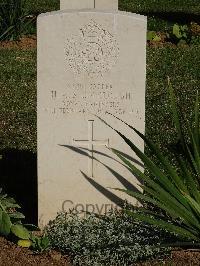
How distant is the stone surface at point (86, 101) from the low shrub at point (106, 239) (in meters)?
0.22

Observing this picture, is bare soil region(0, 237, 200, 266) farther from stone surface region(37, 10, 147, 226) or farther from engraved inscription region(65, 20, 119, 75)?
engraved inscription region(65, 20, 119, 75)

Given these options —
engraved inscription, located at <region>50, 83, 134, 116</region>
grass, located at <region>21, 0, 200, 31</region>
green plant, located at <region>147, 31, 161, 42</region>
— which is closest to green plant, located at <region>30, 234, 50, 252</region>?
engraved inscription, located at <region>50, 83, 134, 116</region>

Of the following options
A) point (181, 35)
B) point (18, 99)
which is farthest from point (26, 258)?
point (181, 35)

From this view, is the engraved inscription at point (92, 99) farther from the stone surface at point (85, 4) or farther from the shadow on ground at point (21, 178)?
the shadow on ground at point (21, 178)

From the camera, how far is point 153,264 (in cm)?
441

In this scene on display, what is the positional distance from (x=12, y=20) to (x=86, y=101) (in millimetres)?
6919

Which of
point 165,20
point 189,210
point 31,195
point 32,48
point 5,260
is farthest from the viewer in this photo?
point 165,20

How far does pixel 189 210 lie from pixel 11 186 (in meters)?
2.27

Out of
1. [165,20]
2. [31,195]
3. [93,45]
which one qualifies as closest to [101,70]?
[93,45]

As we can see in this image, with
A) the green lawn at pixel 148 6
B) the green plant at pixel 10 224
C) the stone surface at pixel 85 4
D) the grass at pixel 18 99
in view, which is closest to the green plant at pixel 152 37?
the grass at pixel 18 99

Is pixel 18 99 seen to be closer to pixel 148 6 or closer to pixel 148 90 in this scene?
pixel 148 90

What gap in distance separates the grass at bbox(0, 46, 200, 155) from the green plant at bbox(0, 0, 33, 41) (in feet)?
1.74

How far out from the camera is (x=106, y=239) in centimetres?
463

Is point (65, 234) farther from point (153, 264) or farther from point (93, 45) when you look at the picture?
point (93, 45)
